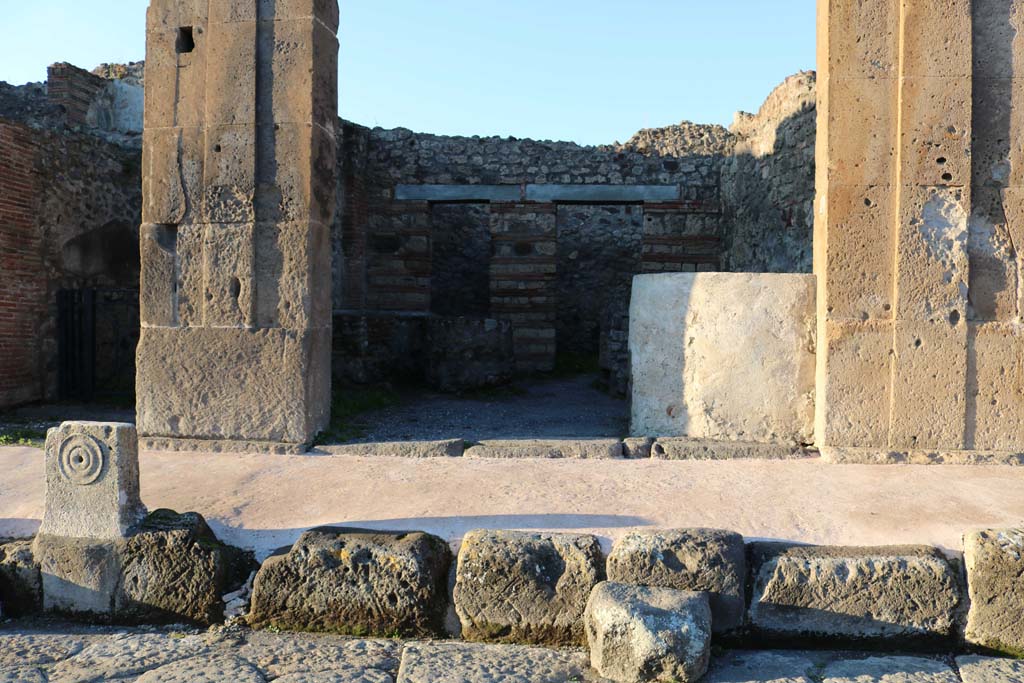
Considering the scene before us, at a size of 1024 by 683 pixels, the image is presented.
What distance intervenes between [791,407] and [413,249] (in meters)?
8.66

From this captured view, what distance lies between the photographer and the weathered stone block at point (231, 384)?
4.99 meters

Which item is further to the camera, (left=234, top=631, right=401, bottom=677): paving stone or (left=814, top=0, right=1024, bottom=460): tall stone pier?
(left=814, top=0, right=1024, bottom=460): tall stone pier

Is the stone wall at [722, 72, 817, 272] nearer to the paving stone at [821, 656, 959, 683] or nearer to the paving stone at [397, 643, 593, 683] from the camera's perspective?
the paving stone at [821, 656, 959, 683]

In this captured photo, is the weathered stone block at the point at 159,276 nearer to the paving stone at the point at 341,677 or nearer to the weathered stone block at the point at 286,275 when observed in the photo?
the weathered stone block at the point at 286,275

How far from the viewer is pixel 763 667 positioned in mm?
2930

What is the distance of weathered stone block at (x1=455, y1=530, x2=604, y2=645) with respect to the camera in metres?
3.15

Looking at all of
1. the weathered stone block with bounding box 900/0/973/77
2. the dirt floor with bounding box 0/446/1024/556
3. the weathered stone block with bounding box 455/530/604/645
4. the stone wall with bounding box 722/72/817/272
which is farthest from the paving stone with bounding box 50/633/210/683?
the stone wall with bounding box 722/72/817/272

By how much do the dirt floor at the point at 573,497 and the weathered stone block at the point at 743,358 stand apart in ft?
1.41

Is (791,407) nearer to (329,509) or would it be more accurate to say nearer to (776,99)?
(329,509)

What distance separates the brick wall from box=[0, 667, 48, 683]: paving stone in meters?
5.33

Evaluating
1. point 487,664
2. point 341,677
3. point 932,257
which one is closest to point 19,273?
point 341,677

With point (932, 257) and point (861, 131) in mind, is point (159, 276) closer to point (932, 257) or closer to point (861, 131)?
point (861, 131)

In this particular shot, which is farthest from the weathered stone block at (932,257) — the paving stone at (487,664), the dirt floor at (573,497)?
the paving stone at (487,664)

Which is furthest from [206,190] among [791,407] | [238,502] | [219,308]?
[791,407]
